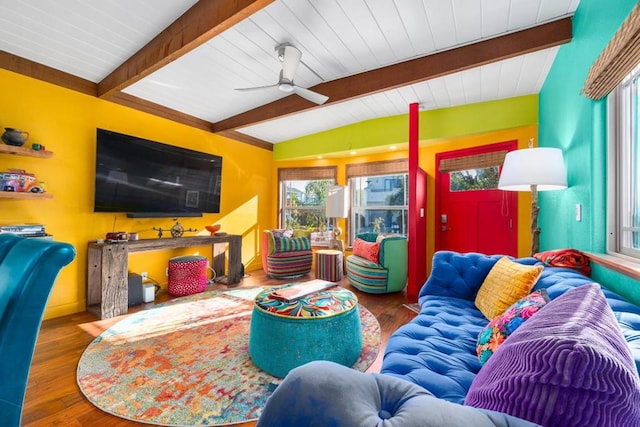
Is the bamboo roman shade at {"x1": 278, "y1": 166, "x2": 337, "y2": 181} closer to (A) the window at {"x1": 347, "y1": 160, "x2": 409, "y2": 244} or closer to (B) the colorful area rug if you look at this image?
(A) the window at {"x1": 347, "y1": 160, "x2": 409, "y2": 244}

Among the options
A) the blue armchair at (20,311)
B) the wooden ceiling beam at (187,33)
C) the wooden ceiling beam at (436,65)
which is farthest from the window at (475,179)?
the blue armchair at (20,311)

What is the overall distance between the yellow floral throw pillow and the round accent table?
2543 millimetres

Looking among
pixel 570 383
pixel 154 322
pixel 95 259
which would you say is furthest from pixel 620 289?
pixel 95 259

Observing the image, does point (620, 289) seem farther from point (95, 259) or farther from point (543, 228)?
point (95, 259)

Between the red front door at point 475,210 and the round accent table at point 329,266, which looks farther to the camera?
the round accent table at point 329,266

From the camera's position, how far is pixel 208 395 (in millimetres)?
1690

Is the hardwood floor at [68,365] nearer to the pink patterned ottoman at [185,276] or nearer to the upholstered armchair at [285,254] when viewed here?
the pink patterned ottoman at [185,276]

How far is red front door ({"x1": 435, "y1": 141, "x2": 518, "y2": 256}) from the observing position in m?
3.65

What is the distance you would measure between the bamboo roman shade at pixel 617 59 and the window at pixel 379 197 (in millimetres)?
2909

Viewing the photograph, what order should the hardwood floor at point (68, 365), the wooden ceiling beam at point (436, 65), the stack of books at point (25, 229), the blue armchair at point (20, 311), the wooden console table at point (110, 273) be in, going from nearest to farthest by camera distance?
the blue armchair at point (20, 311), the hardwood floor at point (68, 365), the wooden ceiling beam at point (436, 65), the stack of books at point (25, 229), the wooden console table at point (110, 273)

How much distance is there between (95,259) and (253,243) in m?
2.48

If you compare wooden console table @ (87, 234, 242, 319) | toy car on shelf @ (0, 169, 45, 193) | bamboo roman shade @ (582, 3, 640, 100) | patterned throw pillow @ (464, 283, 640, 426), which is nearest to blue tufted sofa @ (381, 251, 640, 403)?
patterned throw pillow @ (464, 283, 640, 426)

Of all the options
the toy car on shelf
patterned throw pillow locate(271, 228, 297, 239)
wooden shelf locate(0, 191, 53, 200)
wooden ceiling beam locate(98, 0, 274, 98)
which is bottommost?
patterned throw pillow locate(271, 228, 297, 239)

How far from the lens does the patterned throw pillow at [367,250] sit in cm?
386
